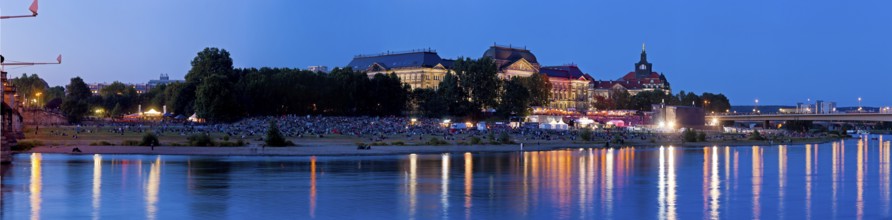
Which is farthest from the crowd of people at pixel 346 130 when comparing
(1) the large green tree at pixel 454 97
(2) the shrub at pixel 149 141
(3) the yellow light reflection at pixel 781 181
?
(3) the yellow light reflection at pixel 781 181

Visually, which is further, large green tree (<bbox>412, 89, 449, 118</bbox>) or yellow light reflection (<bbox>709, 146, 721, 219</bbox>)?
large green tree (<bbox>412, 89, 449, 118</bbox>)

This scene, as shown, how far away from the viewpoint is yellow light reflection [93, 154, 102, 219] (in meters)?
29.1

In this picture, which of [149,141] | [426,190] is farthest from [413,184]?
[149,141]

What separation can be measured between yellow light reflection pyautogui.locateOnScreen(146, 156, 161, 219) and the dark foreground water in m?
0.05

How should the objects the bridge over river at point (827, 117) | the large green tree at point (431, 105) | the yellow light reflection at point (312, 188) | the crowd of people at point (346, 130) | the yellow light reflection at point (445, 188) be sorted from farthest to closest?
the large green tree at point (431, 105) → the bridge over river at point (827, 117) → the crowd of people at point (346, 130) → the yellow light reflection at point (445, 188) → the yellow light reflection at point (312, 188)

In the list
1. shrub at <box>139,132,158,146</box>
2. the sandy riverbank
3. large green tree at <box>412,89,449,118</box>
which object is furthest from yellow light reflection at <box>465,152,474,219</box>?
large green tree at <box>412,89,449,118</box>

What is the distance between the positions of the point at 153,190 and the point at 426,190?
10.5 metres

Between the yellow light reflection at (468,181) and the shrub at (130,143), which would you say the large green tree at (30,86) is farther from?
the yellow light reflection at (468,181)

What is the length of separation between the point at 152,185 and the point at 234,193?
5129mm

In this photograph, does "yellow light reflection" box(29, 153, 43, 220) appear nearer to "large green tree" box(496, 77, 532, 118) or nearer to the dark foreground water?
the dark foreground water

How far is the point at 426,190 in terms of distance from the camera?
119 ft

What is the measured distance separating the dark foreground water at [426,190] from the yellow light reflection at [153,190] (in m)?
0.05

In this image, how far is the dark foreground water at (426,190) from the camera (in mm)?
28781

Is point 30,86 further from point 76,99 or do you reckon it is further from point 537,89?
point 537,89
